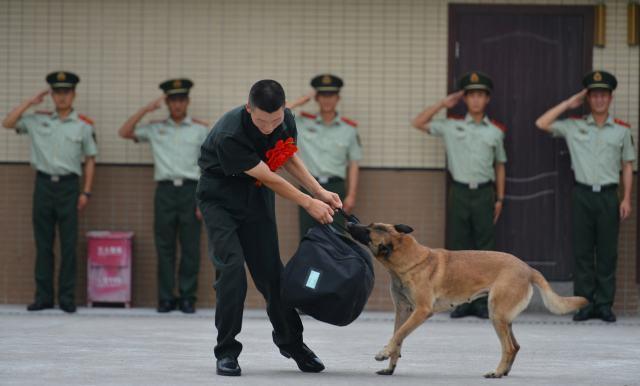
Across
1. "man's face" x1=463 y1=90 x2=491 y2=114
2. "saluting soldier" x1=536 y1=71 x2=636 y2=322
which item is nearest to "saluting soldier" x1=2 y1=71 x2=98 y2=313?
"man's face" x1=463 y1=90 x2=491 y2=114

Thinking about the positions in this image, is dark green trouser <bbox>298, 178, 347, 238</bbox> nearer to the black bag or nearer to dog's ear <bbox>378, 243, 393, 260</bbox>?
dog's ear <bbox>378, 243, 393, 260</bbox>

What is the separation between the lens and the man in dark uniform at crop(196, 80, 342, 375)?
761 cm

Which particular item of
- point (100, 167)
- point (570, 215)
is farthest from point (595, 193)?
point (100, 167)

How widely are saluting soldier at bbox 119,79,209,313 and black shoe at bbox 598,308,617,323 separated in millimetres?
3834

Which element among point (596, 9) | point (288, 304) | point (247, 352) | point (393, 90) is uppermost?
point (596, 9)

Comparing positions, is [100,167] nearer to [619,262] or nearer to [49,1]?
[49,1]

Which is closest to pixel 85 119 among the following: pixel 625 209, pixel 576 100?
pixel 576 100

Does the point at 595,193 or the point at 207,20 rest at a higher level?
the point at 207,20

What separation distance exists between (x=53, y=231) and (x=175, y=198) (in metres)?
1.22

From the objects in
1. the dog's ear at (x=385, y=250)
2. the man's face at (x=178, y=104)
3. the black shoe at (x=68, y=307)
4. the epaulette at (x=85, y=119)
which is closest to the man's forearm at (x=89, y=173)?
the epaulette at (x=85, y=119)

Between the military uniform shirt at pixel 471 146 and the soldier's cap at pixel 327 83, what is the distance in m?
0.97

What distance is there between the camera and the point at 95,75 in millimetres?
13312

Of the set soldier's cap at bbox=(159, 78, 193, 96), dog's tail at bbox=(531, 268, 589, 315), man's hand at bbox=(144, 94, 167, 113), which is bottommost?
dog's tail at bbox=(531, 268, 589, 315)

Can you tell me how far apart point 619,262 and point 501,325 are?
5.17 meters
